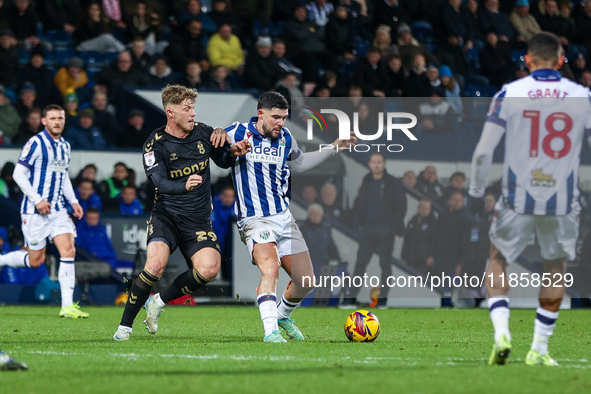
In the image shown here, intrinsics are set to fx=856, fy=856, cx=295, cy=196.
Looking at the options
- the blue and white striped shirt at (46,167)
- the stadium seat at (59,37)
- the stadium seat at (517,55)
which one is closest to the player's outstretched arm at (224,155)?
the blue and white striped shirt at (46,167)

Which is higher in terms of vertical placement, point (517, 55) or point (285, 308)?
point (517, 55)

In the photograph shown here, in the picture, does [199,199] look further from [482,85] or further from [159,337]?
[482,85]

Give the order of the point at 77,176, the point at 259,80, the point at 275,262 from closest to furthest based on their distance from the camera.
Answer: the point at 275,262, the point at 77,176, the point at 259,80

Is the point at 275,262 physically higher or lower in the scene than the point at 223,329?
Answer: higher

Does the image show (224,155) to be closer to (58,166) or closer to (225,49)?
(58,166)

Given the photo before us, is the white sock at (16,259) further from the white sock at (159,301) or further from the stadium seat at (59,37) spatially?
the stadium seat at (59,37)

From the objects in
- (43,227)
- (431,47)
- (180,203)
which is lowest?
(43,227)

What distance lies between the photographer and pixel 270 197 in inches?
306

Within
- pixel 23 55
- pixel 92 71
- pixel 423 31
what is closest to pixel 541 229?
pixel 92 71

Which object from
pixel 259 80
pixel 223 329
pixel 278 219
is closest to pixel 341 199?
pixel 259 80

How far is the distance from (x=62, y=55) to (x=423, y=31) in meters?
8.04

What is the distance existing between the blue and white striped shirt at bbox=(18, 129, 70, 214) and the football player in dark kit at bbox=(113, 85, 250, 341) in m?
3.88

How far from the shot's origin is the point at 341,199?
14.1m

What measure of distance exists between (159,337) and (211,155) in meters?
1.78
